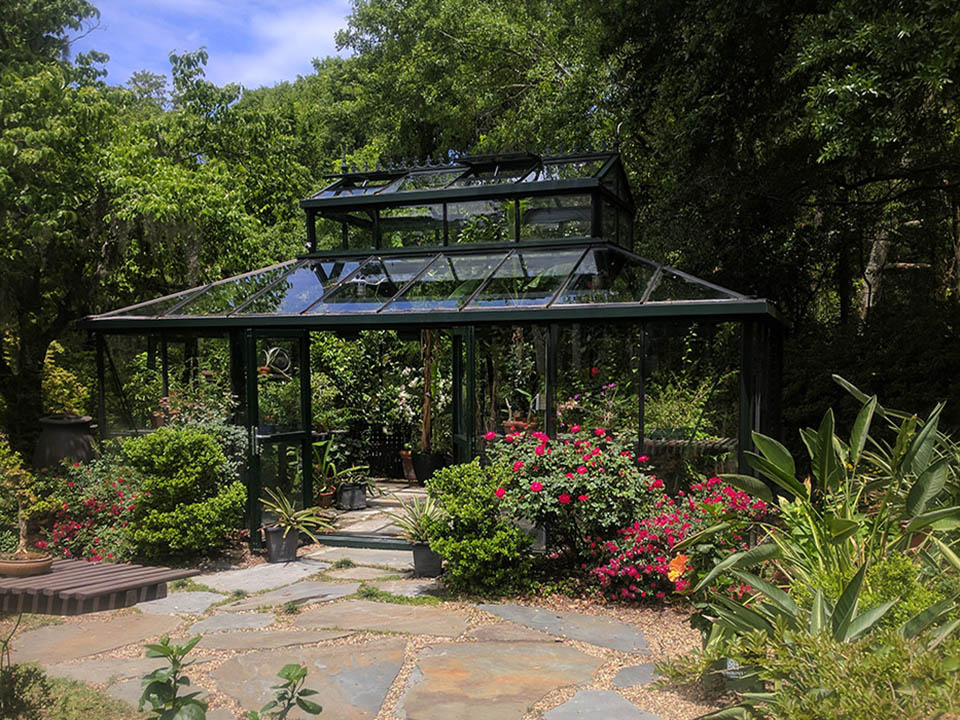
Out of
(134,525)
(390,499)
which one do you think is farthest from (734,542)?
(390,499)

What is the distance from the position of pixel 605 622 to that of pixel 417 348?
657cm

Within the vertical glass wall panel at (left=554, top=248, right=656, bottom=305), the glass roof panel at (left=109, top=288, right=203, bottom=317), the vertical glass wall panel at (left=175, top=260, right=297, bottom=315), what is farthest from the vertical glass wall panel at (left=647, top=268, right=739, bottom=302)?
the glass roof panel at (left=109, top=288, right=203, bottom=317)

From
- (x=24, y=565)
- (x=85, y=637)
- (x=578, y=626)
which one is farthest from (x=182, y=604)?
(x=578, y=626)

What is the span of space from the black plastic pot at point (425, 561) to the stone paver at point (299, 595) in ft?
1.58

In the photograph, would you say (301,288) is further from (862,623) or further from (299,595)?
(862,623)

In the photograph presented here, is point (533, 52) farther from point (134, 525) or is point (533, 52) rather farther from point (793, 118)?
point (134, 525)

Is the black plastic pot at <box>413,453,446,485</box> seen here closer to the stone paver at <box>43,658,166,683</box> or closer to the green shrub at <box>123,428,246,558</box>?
the green shrub at <box>123,428,246,558</box>

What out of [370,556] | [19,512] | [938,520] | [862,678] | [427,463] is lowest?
[370,556]

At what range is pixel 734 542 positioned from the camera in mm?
4359

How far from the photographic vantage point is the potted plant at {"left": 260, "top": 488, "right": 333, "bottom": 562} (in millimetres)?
6477

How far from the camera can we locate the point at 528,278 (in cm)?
663

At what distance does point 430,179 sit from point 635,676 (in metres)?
5.63

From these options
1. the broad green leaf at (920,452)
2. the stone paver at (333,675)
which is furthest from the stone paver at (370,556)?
the broad green leaf at (920,452)

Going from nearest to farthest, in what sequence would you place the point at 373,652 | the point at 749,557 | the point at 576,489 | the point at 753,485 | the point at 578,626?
the point at 749,557
the point at 753,485
the point at 373,652
the point at 578,626
the point at 576,489
